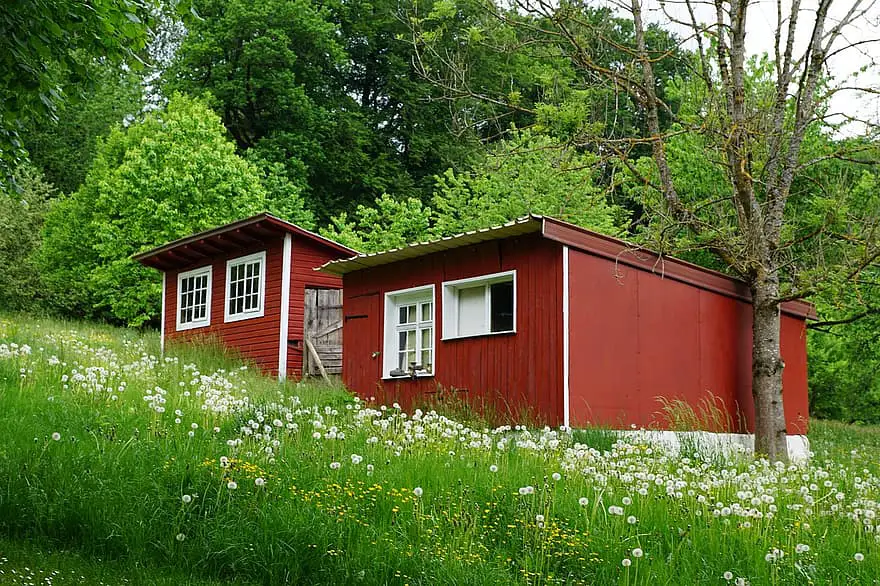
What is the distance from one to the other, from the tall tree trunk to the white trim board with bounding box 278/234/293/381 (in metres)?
10.4

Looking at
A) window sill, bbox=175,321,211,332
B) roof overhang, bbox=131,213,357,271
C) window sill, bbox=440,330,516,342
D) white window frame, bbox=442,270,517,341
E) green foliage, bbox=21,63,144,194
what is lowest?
window sill, bbox=440,330,516,342

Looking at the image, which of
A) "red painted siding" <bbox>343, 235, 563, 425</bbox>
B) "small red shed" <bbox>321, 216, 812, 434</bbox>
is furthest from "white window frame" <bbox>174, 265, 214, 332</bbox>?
"red painted siding" <bbox>343, 235, 563, 425</bbox>

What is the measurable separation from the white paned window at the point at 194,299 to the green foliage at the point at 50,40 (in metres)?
14.8

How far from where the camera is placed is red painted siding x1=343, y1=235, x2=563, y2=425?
14.3m

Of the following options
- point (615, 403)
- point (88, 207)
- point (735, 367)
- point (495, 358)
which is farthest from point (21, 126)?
point (88, 207)

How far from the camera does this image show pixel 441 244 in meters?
15.6

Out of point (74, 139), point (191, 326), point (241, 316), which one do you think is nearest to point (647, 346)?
point (241, 316)

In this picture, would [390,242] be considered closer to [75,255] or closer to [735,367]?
[75,255]

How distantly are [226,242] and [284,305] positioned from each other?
8.53ft

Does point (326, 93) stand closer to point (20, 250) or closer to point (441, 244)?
point (20, 250)

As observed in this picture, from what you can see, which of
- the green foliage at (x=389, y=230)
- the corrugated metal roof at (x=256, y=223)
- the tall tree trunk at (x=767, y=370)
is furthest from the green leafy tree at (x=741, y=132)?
the green foliage at (x=389, y=230)

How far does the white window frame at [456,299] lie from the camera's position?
1516 cm

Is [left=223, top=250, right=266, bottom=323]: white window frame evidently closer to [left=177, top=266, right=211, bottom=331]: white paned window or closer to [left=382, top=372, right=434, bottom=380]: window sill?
[left=177, top=266, right=211, bottom=331]: white paned window

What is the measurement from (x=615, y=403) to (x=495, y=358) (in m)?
1.96
